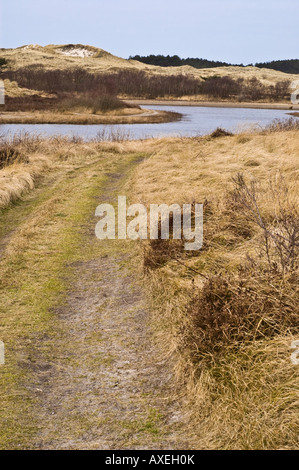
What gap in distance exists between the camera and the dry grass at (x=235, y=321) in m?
3.57

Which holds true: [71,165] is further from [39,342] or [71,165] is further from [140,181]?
[39,342]

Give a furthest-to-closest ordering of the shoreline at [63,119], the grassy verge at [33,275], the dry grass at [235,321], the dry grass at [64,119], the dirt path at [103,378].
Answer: the dry grass at [64,119]
the shoreline at [63,119]
the grassy verge at [33,275]
the dirt path at [103,378]
the dry grass at [235,321]

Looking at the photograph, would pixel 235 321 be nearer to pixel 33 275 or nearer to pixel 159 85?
pixel 33 275

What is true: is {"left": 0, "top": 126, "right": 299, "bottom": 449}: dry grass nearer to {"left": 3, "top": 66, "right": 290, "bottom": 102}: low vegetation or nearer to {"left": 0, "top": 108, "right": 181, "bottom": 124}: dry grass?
{"left": 0, "top": 108, "right": 181, "bottom": 124}: dry grass

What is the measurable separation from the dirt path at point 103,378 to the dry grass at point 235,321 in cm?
23

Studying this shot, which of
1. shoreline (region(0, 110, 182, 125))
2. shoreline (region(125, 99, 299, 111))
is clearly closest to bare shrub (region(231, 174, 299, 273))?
shoreline (region(0, 110, 182, 125))

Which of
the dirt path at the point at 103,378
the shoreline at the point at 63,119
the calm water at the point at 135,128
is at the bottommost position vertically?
the dirt path at the point at 103,378

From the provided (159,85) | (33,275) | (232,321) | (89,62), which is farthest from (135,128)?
(89,62)

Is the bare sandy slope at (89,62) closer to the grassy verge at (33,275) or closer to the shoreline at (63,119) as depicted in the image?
the shoreline at (63,119)

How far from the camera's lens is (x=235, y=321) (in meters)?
4.52

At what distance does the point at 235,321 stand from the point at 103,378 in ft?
4.64

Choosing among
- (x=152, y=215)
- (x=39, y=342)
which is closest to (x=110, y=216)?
(x=152, y=215)

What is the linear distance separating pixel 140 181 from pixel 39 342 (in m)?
7.95

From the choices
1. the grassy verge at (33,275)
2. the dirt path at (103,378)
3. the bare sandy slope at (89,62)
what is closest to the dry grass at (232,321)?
the dirt path at (103,378)
